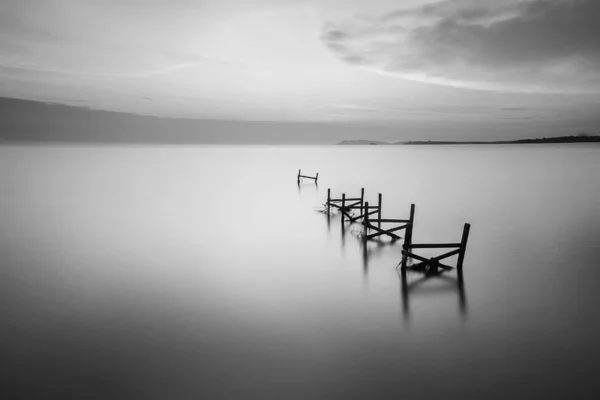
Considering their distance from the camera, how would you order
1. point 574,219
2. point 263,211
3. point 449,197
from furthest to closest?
point 449,197
point 263,211
point 574,219

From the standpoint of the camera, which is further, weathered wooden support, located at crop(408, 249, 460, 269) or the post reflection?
weathered wooden support, located at crop(408, 249, 460, 269)

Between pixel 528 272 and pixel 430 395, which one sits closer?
pixel 430 395

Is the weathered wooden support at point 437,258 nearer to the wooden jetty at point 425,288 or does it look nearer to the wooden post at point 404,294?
the wooden jetty at point 425,288

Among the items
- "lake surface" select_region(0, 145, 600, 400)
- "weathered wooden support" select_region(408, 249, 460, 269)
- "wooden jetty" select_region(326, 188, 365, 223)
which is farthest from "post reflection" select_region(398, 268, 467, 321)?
"wooden jetty" select_region(326, 188, 365, 223)

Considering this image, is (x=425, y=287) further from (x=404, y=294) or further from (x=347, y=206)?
(x=347, y=206)

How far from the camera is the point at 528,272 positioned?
1642 cm

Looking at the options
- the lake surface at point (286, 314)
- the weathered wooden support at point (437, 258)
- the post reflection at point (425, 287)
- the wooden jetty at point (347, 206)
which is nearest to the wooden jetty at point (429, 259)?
the weathered wooden support at point (437, 258)

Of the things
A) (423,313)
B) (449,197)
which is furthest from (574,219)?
(423,313)

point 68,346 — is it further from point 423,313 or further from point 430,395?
point 423,313

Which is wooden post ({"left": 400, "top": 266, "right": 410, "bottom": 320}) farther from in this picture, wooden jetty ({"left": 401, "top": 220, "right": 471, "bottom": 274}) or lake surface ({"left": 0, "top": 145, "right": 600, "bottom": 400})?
wooden jetty ({"left": 401, "top": 220, "right": 471, "bottom": 274})

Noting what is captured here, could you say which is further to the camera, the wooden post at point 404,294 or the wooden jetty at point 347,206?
the wooden jetty at point 347,206

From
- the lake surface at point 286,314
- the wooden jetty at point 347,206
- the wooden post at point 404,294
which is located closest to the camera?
the lake surface at point 286,314

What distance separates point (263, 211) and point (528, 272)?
21.6m

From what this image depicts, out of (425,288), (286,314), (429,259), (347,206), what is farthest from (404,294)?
(347,206)
